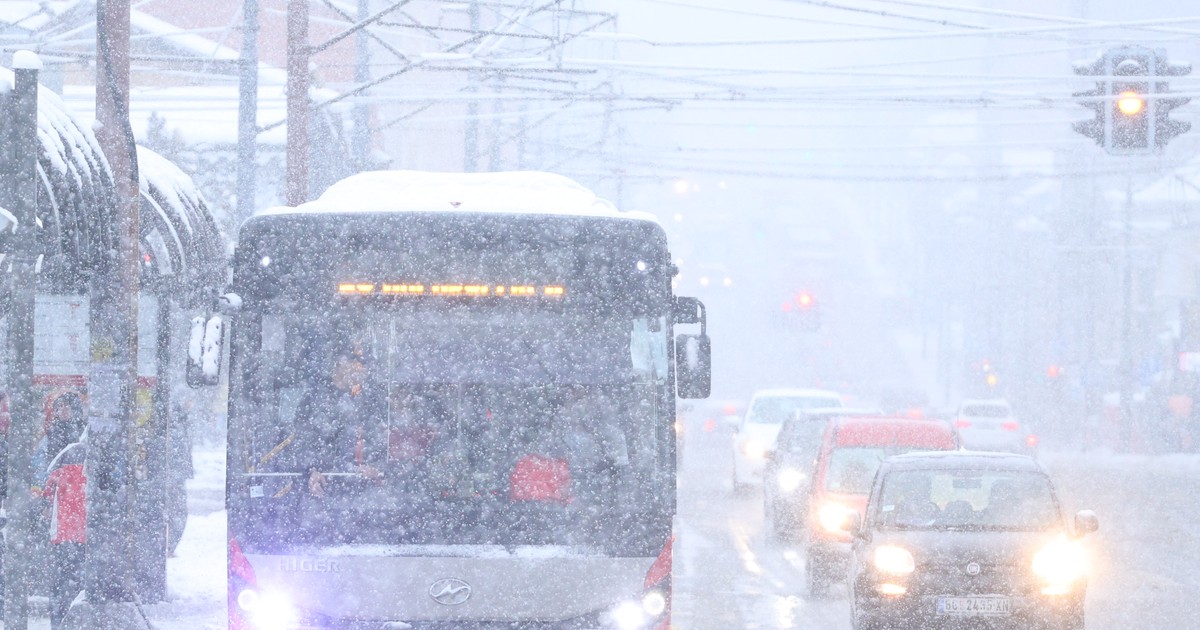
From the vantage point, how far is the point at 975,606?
1118cm

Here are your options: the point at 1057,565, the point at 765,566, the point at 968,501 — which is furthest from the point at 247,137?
the point at 1057,565

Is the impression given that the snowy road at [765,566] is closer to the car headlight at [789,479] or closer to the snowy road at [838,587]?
the snowy road at [838,587]

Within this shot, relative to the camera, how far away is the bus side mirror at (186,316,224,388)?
885 cm

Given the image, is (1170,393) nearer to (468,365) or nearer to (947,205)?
(468,365)

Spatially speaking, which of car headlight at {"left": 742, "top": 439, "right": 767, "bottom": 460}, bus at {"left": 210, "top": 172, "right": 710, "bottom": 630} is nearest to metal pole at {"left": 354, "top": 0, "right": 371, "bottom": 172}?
car headlight at {"left": 742, "top": 439, "right": 767, "bottom": 460}

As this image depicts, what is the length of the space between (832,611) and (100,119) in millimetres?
7040

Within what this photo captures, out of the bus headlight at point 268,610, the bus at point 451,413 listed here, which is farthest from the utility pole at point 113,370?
the bus headlight at point 268,610

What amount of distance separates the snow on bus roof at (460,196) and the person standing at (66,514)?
347cm

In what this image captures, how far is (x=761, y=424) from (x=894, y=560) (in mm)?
15401

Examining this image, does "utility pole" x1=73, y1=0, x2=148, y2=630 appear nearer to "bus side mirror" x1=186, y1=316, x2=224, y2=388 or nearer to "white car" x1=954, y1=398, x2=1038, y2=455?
"bus side mirror" x1=186, y1=316, x2=224, y2=388

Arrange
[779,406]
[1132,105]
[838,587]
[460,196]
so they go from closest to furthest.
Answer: [460,196], [838,587], [1132,105], [779,406]

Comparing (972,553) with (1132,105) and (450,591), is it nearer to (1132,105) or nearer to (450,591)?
(450,591)

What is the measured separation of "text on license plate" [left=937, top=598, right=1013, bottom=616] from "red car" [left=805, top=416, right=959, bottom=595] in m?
3.57

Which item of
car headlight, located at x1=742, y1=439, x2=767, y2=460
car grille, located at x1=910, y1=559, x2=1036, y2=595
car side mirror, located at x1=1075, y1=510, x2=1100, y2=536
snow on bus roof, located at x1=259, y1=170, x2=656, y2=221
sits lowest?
car headlight, located at x1=742, y1=439, x2=767, y2=460
